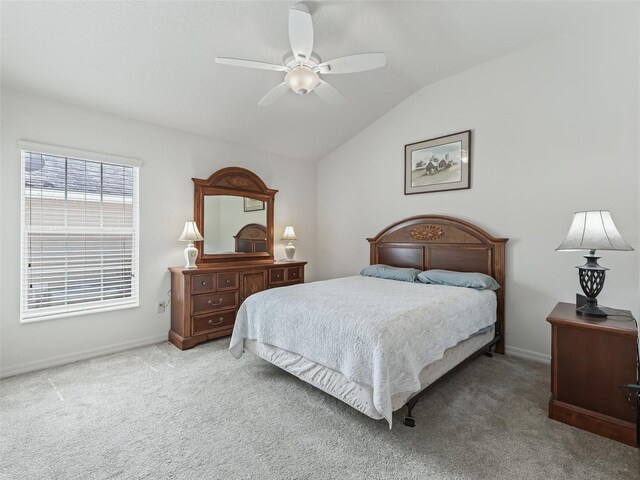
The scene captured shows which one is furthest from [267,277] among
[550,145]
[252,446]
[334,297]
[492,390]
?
[550,145]

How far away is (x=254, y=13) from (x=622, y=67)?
319 cm

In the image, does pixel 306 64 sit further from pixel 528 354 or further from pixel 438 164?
→ pixel 528 354

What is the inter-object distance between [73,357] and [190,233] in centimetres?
164

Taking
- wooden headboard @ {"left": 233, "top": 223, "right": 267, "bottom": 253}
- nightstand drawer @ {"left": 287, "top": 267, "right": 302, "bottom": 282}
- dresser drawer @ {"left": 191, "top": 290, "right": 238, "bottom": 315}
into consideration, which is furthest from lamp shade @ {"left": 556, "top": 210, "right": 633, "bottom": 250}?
wooden headboard @ {"left": 233, "top": 223, "right": 267, "bottom": 253}

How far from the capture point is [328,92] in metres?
2.65

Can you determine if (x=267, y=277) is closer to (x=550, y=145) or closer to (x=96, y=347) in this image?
(x=96, y=347)

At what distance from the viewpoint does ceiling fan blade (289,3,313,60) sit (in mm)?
1853

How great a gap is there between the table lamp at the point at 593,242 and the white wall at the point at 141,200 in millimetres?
3689

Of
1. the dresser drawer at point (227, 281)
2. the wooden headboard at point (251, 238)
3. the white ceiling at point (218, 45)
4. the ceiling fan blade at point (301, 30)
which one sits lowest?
the dresser drawer at point (227, 281)

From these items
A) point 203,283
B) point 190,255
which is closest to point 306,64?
point 190,255

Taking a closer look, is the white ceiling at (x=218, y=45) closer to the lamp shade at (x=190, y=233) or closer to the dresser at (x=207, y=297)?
the lamp shade at (x=190, y=233)

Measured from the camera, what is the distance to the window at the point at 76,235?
112 inches

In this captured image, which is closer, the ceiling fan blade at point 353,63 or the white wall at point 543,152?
the ceiling fan blade at point 353,63

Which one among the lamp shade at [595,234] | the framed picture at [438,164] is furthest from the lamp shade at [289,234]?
the lamp shade at [595,234]
